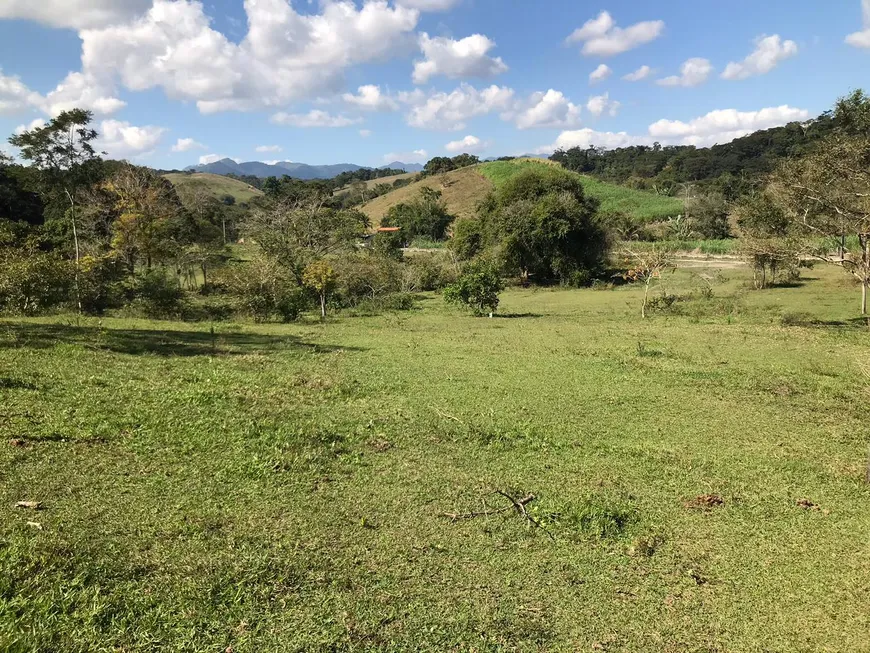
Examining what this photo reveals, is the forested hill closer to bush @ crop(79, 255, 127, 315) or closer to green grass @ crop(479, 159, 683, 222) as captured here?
green grass @ crop(479, 159, 683, 222)

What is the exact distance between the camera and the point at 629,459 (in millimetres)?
7430

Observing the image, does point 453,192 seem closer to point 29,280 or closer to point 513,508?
point 29,280

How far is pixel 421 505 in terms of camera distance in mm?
5859

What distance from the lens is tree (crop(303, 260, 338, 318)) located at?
22750 millimetres

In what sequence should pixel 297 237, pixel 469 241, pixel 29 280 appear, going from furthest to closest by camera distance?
pixel 469 241 < pixel 297 237 < pixel 29 280

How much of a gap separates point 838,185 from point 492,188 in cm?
6148

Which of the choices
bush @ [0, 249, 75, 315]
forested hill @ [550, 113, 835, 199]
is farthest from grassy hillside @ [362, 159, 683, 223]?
bush @ [0, 249, 75, 315]

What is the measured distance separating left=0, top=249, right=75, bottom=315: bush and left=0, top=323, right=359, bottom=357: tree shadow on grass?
164 cm

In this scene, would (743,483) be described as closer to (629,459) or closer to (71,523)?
(629,459)

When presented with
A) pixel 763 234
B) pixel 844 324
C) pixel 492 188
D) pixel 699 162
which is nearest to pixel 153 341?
pixel 844 324

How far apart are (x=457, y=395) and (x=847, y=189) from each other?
15.5 meters

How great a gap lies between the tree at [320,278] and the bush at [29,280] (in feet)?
27.2

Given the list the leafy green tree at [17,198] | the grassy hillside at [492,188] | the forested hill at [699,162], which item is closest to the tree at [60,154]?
the leafy green tree at [17,198]

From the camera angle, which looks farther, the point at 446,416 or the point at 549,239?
the point at 549,239
